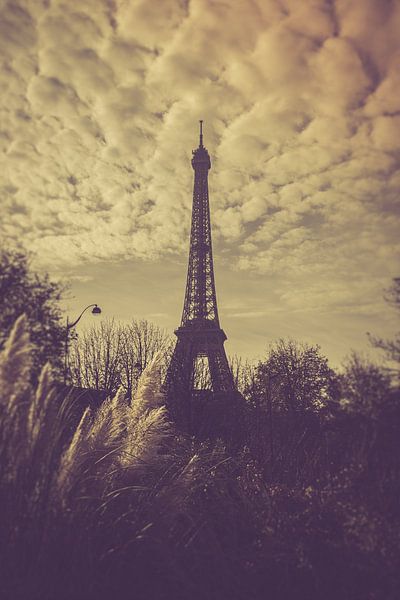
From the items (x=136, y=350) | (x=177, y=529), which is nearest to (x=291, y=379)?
(x=136, y=350)

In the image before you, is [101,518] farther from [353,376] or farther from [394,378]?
[394,378]

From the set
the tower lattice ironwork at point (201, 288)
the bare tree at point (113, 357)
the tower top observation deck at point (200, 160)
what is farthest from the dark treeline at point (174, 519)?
the tower top observation deck at point (200, 160)

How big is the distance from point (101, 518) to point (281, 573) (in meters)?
1.95

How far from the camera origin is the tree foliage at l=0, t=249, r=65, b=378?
5012 mm

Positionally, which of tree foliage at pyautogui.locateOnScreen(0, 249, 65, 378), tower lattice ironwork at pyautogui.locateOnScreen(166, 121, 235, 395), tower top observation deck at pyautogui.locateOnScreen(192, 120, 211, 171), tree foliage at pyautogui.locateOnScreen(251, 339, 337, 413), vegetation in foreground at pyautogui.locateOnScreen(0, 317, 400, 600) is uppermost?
tower top observation deck at pyautogui.locateOnScreen(192, 120, 211, 171)

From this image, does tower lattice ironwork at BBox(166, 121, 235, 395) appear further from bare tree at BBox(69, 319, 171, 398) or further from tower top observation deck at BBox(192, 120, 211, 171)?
bare tree at BBox(69, 319, 171, 398)

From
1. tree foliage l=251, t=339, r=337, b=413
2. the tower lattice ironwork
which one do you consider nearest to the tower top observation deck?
the tower lattice ironwork

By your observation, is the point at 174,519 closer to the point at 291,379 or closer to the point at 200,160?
the point at 291,379

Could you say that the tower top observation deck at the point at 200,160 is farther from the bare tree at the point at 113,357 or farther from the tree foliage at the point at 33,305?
the tree foliage at the point at 33,305

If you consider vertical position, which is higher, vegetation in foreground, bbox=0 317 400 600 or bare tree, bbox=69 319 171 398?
bare tree, bbox=69 319 171 398

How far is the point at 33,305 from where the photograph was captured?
17.4ft

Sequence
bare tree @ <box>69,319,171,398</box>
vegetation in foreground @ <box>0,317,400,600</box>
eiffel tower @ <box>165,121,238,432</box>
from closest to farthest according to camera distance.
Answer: vegetation in foreground @ <box>0,317,400,600</box>
bare tree @ <box>69,319,171,398</box>
eiffel tower @ <box>165,121,238,432</box>

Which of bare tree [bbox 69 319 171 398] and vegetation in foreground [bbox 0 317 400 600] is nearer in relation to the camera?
vegetation in foreground [bbox 0 317 400 600]

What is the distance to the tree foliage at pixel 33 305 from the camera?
5.01m
